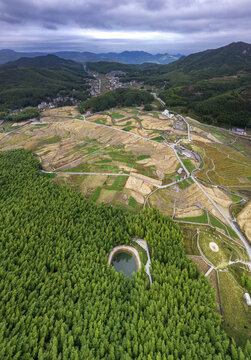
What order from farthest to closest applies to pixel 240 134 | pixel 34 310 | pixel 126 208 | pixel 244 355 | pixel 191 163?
pixel 240 134, pixel 191 163, pixel 126 208, pixel 34 310, pixel 244 355

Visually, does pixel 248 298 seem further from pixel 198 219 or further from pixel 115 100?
pixel 115 100

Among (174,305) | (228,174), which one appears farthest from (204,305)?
(228,174)

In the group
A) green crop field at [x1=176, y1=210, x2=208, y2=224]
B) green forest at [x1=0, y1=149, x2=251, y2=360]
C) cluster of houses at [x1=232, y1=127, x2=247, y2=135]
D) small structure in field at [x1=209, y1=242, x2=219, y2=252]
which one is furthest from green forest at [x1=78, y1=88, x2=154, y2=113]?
small structure in field at [x1=209, y1=242, x2=219, y2=252]

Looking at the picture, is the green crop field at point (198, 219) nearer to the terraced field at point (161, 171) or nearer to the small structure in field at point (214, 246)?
the terraced field at point (161, 171)

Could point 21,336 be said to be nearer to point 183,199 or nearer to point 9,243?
point 9,243

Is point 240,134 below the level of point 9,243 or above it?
above

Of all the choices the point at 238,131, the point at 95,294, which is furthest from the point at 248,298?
the point at 238,131

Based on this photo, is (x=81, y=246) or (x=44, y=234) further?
(x=44, y=234)
